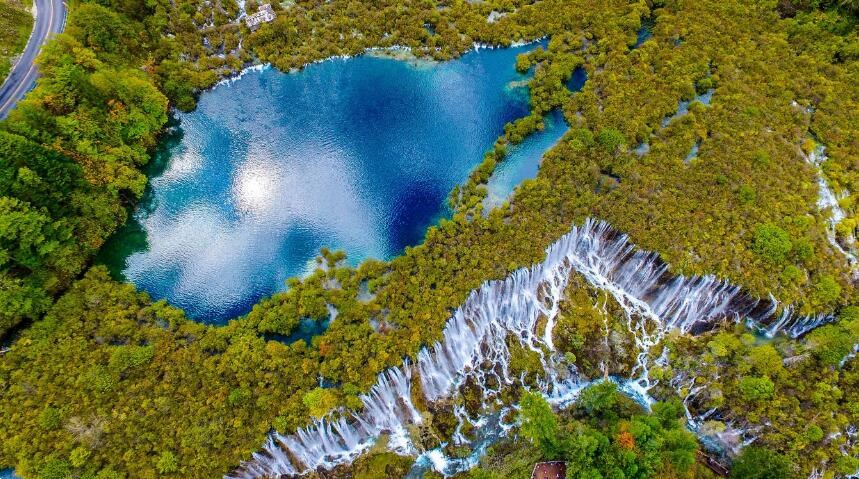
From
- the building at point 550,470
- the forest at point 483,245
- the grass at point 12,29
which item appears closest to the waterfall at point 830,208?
the forest at point 483,245

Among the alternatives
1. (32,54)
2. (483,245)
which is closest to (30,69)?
(32,54)

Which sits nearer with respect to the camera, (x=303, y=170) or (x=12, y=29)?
(x=12, y=29)

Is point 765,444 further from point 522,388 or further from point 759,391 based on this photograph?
point 522,388

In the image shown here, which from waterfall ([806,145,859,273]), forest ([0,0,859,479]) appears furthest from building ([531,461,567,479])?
waterfall ([806,145,859,273])

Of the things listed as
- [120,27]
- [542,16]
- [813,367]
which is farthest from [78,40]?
[813,367]

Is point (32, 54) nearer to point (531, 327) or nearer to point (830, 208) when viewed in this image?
point (531, 327)

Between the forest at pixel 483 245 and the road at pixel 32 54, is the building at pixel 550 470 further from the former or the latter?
the road at pixel 32 54
